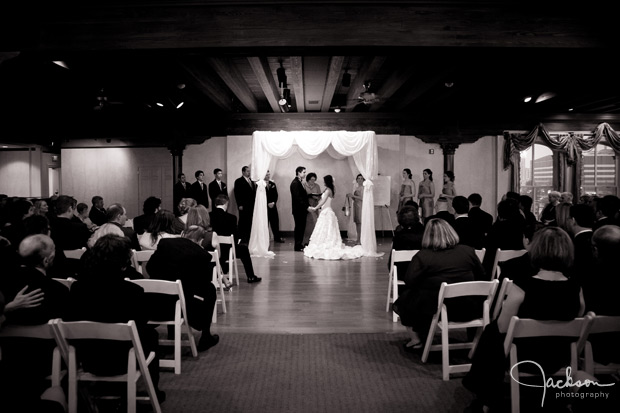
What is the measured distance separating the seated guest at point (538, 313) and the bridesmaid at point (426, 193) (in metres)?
8.73

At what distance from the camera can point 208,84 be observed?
855cm

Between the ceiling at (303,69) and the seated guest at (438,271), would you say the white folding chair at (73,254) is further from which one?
the seated guest at (438,271)

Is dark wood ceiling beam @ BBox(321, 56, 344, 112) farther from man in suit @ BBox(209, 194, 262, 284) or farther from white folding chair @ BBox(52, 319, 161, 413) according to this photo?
white folding chair @ BBox(52, 319, 161, 413)

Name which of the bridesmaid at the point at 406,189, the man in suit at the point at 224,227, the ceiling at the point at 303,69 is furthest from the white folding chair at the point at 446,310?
the bridesmaid at the point at 406,189

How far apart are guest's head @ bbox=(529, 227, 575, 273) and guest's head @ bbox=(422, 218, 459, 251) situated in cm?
91

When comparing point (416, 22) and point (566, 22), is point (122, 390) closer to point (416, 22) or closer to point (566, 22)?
point (416, 22)

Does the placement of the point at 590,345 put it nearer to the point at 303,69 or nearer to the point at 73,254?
the point at 73,254

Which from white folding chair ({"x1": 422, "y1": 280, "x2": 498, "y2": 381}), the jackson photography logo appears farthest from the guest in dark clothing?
the jackson photography logo

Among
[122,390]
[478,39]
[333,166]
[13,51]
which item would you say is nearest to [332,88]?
[333,166]

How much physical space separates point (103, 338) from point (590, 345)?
8.57ft

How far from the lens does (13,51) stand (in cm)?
469

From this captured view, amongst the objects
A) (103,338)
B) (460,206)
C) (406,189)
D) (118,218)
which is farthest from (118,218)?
(406,189)

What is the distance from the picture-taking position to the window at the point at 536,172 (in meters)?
12.7

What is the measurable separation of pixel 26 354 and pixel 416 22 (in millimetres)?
3996
